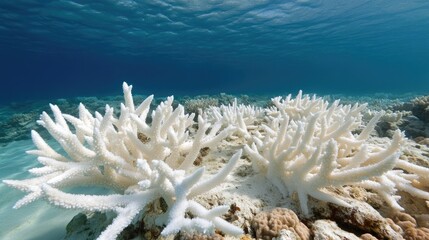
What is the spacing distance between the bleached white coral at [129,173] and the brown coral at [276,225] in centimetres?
40

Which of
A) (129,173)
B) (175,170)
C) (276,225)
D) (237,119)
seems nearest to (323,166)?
(276,225)

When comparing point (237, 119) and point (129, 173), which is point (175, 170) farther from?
point (237, 119)

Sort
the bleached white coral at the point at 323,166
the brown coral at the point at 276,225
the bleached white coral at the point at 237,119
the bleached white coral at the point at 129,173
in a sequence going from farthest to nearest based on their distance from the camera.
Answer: the bleached white coral at the point at 237,119 < the bleached white coral at the point at 323,166 < the brown coral at the point at 276,225 < the bleached white coral at the point at 129,173

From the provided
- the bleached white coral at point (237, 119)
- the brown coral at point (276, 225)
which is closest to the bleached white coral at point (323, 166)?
the brown coral at point (276, 225)

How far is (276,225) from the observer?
5.89 feet

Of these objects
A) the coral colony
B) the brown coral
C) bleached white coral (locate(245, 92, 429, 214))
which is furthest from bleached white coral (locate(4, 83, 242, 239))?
bleached white coral (locate(245, 92, 429, 214))

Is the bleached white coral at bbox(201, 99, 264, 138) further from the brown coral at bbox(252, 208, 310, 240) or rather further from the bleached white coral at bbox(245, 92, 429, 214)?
the brown coral at bbox(252, 208, 310, 240)

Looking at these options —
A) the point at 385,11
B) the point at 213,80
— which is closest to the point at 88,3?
the point at 385,11

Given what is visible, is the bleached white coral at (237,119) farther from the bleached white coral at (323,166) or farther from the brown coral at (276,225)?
the brown coral at (276,225)

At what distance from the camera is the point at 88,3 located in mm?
22219

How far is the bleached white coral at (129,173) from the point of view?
5.43 ft

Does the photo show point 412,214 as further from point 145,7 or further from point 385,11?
point 385,11

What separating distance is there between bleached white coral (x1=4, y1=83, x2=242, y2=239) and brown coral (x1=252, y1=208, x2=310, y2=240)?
403 millimetres

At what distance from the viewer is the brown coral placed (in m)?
1.78
